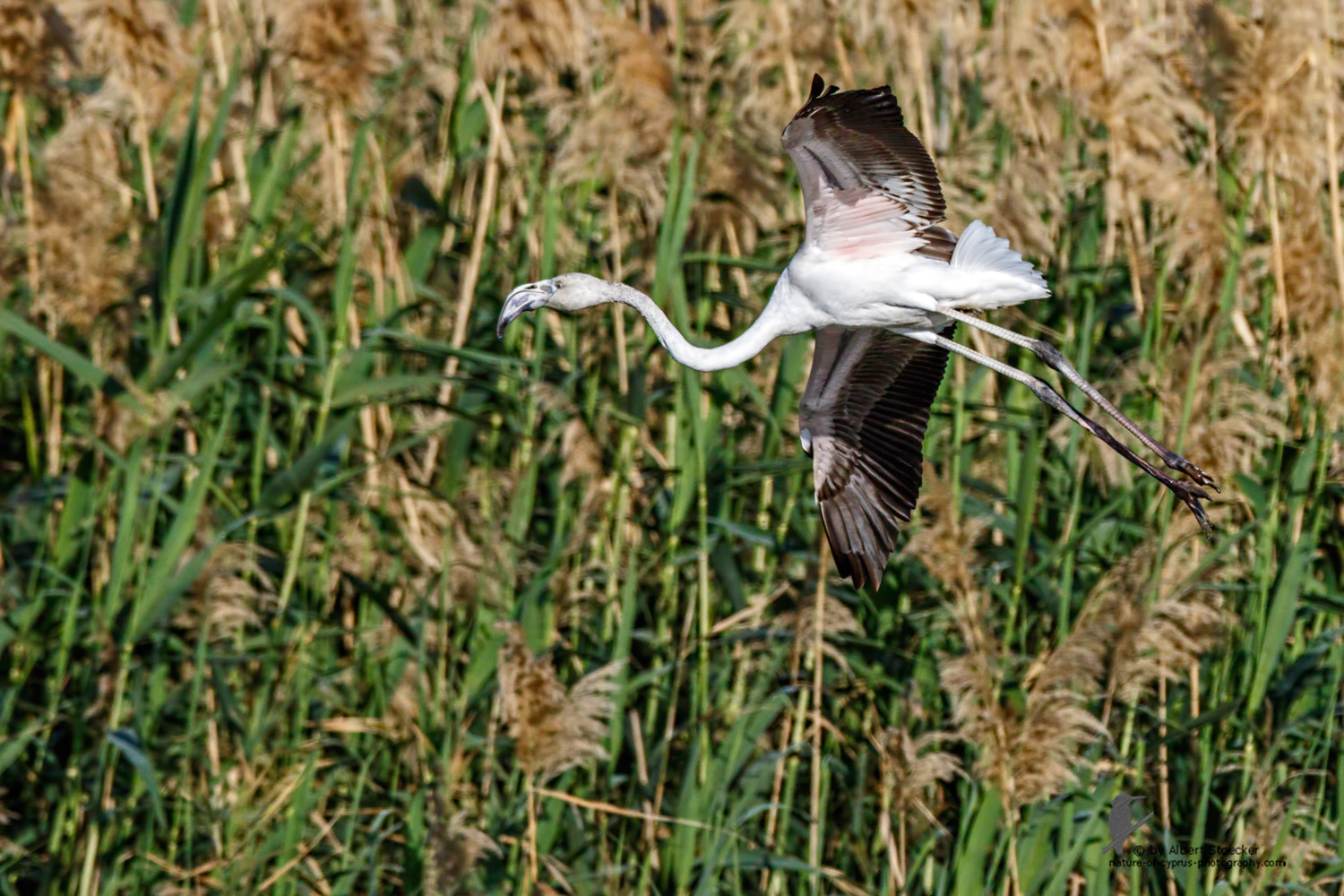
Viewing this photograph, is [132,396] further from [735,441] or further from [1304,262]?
[1304,262]

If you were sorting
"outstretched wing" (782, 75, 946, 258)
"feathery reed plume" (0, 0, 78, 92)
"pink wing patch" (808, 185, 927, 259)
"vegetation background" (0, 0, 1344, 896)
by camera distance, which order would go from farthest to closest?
1. "feathery reed plume" (0, 0, 78, 92)
2. "vegetation background" (0, 0, 1344, 896)
3. "pink wing patch" (808, 185, 927, 259)
4. "outstretched wing" (782, 75, 946, 258)

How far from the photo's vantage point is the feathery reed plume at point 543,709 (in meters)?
5.02

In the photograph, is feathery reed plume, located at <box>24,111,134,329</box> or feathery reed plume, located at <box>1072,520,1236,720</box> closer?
feathery reed plume, located at <box>1072,520,1236,720</box>

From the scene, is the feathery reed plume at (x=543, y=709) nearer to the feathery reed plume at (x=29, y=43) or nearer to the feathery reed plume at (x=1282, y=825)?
the feathery reed plume at (x=1282, y=825)

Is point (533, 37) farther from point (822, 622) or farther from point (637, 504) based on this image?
point (822, 622)

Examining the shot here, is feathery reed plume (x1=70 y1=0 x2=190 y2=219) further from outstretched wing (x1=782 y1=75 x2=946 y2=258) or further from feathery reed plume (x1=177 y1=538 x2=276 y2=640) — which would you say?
outstretched wing (x1=782 y1=75 x2=946 y2=258)

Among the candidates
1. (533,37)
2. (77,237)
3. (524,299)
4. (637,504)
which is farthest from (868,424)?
(77,237)

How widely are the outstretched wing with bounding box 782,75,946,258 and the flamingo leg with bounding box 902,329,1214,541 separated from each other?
0.34 meters

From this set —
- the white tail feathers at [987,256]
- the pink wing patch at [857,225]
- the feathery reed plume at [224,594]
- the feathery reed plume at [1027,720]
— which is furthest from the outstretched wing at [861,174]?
the feathery reed plume at [224,594]

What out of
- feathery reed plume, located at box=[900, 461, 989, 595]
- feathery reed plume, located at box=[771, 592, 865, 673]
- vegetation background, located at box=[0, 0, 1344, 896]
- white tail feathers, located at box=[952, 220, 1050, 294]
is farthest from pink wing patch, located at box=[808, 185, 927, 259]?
feathery reed plume, located at box=[771, 592, 865, 673]

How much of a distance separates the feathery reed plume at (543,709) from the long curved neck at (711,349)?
1.00m

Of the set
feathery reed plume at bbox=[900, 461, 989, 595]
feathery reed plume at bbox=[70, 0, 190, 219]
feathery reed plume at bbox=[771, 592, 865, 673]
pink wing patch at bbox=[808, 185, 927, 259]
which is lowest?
feathery reed plume at bbox=[771, 592, 865, 673]

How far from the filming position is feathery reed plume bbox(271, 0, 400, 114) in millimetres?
6234

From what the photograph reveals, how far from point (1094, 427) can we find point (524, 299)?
1.79 meters
